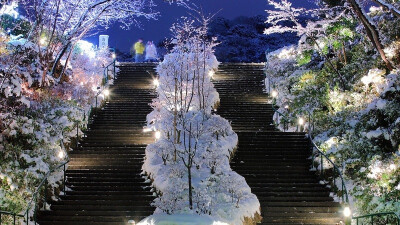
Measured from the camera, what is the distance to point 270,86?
24484 mm

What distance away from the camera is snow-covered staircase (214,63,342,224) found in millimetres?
13195

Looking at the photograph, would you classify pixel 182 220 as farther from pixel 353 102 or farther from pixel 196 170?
pixel 353 102

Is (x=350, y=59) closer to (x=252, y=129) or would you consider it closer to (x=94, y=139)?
(x=252, y=129)

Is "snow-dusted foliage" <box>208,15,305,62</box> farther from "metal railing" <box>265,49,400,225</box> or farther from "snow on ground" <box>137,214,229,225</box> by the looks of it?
"snow on ground" <box>137,214,229,225</box>

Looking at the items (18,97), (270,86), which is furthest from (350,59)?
(18,97)

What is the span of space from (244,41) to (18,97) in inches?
1297

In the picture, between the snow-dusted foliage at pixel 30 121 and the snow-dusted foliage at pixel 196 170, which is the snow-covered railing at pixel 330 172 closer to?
the snow-dusted foliage at pixel 196 170

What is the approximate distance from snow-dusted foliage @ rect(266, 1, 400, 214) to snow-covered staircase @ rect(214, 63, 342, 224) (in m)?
0.75

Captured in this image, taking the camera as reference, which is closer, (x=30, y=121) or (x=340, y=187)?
(x=340, y=187)

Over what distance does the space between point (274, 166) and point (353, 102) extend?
14.9 ft

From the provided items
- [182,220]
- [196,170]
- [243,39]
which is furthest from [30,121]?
[243,39]

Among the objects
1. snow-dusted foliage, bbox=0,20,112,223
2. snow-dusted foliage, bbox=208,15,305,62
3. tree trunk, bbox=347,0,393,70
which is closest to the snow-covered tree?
snow-dusted foliage, bbox=0,20,112,223

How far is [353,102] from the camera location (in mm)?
18250

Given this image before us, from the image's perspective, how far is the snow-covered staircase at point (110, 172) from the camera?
1289 cm
